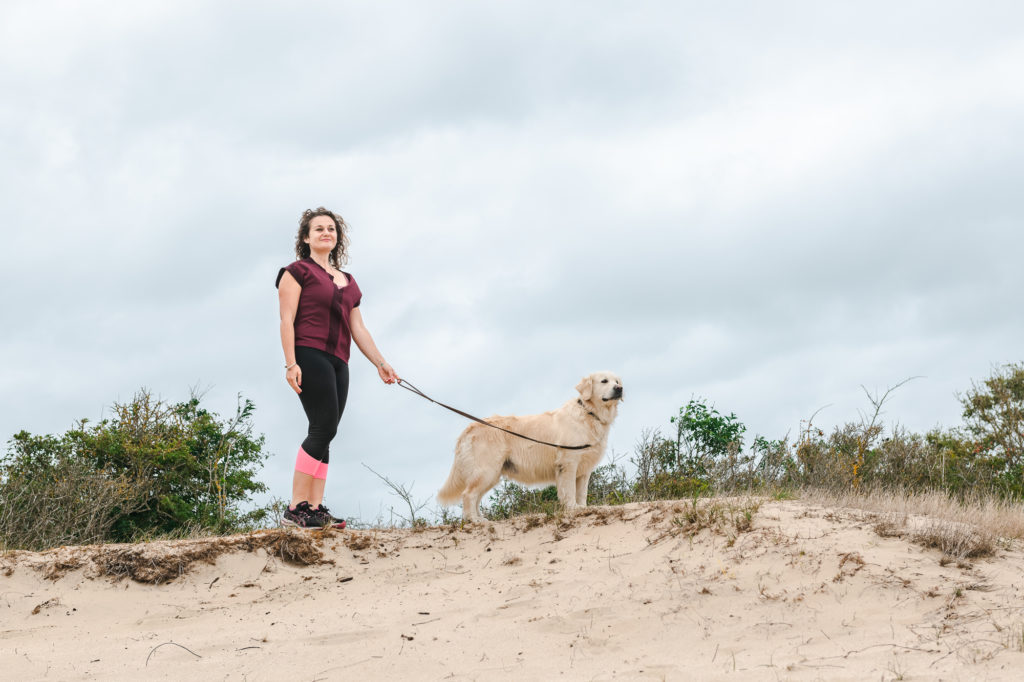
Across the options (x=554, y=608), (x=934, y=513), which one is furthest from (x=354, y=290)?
(x=934, y=513)

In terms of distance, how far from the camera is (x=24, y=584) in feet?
24.5

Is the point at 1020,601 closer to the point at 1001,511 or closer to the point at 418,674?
the point at 1001,511

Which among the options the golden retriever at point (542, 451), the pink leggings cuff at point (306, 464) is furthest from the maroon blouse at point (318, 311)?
the golden retriever at point (542, 451)

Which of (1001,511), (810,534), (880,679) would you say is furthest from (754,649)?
(1001,511)

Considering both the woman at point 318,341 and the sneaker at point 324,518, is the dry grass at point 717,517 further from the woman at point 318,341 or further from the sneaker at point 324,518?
the sneaker at point 324,518

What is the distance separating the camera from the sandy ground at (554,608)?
5.24 meters

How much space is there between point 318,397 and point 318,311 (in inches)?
29.6

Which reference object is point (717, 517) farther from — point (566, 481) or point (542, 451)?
point (542, 451)

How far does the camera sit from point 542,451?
8.69m

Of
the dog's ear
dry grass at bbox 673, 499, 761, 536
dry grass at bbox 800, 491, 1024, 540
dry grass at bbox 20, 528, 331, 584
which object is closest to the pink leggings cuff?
dry grass at bbox 20, 528, 331, 584

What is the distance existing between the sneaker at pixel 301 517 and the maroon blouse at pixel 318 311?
1.42 m

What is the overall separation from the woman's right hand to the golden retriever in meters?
2.09

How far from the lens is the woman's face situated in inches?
308

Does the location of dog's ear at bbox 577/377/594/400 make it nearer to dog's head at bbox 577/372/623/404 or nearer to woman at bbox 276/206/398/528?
dog's head at bbox 577/372/623/404
